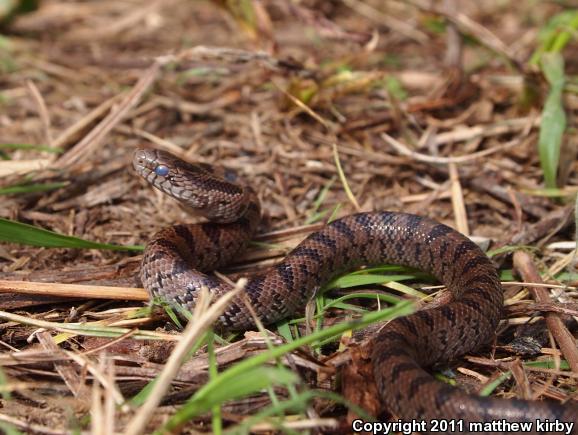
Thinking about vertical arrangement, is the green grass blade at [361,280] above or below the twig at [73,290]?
above

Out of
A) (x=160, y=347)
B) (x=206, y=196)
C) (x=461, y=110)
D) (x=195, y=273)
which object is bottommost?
(x=160, y=347)

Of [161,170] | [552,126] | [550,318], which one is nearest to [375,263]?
[550,318]

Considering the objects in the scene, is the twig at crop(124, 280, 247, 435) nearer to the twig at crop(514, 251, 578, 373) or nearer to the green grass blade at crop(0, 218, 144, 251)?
the green grass blade at crop(0, 218, 144, 251)

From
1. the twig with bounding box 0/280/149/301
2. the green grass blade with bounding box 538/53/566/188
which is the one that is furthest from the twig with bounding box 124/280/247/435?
the green grass blade with bounding box 538/53/566/188

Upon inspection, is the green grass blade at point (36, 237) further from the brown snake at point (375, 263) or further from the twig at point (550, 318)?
the twig at point (550, 318)

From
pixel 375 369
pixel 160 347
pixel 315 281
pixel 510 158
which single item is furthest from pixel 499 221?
pixel 160 347

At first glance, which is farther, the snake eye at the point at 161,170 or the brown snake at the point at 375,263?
the snake eye at the point at 161,170

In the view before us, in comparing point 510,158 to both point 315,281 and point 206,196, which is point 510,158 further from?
point 206,196

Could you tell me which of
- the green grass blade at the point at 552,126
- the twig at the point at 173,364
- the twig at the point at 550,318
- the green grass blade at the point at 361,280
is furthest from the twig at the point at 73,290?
the green grass blade at the point at 552,126
